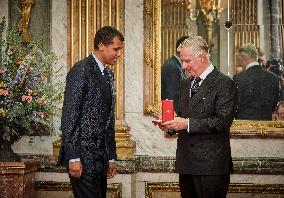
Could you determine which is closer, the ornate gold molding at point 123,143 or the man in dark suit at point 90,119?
the man in dark suit at point 90,119

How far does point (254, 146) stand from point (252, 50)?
2.97 feet

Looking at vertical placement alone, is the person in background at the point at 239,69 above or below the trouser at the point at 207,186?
above

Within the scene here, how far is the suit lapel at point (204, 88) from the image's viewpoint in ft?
11.4

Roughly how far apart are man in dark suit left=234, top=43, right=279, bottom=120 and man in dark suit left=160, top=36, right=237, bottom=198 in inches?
61.6

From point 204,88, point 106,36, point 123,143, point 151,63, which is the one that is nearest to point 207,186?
point 204,88

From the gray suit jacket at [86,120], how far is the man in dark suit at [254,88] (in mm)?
1874

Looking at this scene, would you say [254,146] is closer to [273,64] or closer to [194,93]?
[273,64]

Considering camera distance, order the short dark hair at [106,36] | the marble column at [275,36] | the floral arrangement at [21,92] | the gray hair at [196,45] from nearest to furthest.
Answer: the gray hair at [196,45] < the short dark hair at [106,36] < the floral arrangement at [21,92] < the marble column at [275,36]

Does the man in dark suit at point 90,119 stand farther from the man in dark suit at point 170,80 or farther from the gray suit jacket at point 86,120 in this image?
the man in dark suit at point 170,80

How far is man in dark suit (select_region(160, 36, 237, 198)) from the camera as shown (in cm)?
338

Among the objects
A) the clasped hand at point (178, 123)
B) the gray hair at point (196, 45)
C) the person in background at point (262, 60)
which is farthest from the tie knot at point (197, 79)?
the person in background at point (262, 60)

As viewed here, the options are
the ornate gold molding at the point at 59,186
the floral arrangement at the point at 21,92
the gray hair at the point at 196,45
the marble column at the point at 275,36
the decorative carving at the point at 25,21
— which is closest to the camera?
the gray hair at the point at 196,45

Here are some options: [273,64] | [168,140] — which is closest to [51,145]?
[168,140]

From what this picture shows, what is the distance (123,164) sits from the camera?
482 cm
